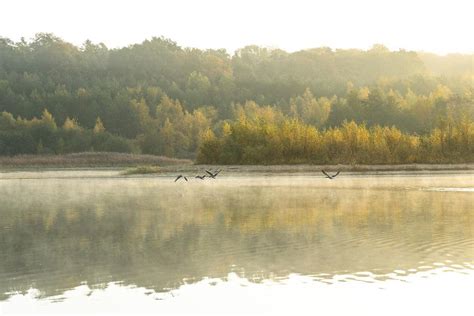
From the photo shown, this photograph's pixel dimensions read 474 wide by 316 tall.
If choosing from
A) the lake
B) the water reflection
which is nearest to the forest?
the water reflection

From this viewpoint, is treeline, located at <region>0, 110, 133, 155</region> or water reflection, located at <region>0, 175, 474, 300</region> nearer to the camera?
water reflection, located at <region>0, 175, 474, 300</region>

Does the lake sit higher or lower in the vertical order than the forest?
lower

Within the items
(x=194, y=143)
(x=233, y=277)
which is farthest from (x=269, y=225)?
(x=194, y=143)

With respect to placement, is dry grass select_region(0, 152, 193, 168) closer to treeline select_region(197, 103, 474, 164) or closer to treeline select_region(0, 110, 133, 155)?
treeline select_region(0, 110, 133, 155)

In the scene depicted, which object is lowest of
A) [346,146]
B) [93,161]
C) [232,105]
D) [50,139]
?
[93,161]

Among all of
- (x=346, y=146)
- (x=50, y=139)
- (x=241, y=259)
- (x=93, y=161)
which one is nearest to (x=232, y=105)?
(x=50, y=139)

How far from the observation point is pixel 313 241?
13.4 m

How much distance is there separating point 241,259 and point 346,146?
39.9 meters

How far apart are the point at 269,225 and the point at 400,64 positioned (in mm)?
115075

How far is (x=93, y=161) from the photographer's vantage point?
6688cm

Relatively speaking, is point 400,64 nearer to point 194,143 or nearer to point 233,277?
point 194,143

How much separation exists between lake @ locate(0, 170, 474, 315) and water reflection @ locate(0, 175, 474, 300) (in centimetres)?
2

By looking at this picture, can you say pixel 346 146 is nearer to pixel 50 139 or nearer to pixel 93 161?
pixel 93 161

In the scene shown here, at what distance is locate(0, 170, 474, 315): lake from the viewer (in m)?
8.77
